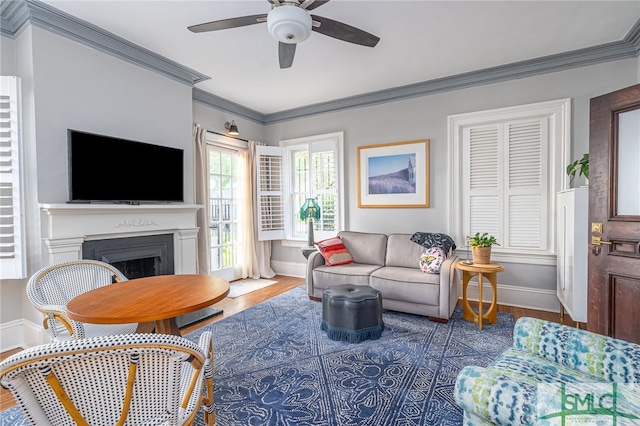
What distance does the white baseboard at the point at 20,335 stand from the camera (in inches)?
102

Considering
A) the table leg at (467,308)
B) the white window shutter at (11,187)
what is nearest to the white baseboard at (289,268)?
the table leg at (467,308)

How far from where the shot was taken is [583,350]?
1407mm

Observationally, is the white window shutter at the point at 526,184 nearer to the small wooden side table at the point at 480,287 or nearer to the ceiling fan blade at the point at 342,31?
the small wooden side table at the point at 480,287

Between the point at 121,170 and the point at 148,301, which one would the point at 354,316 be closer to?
the point at 148,301

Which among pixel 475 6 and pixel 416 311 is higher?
pixel 475 6

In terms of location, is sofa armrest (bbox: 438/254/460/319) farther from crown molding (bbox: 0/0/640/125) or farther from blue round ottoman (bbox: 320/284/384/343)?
crown molding (bbox: 0/0/640/125)

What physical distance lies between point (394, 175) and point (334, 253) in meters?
1.39

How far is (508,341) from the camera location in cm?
268

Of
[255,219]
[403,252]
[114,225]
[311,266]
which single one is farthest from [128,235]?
[403,252]

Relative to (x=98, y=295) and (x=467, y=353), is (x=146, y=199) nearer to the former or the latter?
(x=98, y=295)

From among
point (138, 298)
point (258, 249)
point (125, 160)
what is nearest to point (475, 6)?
point (138, 298)

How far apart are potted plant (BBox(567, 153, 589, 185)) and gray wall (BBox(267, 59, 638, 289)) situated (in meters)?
0.19

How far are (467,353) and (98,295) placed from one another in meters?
2.68

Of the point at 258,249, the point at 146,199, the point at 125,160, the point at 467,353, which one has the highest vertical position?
the point at 125,160
